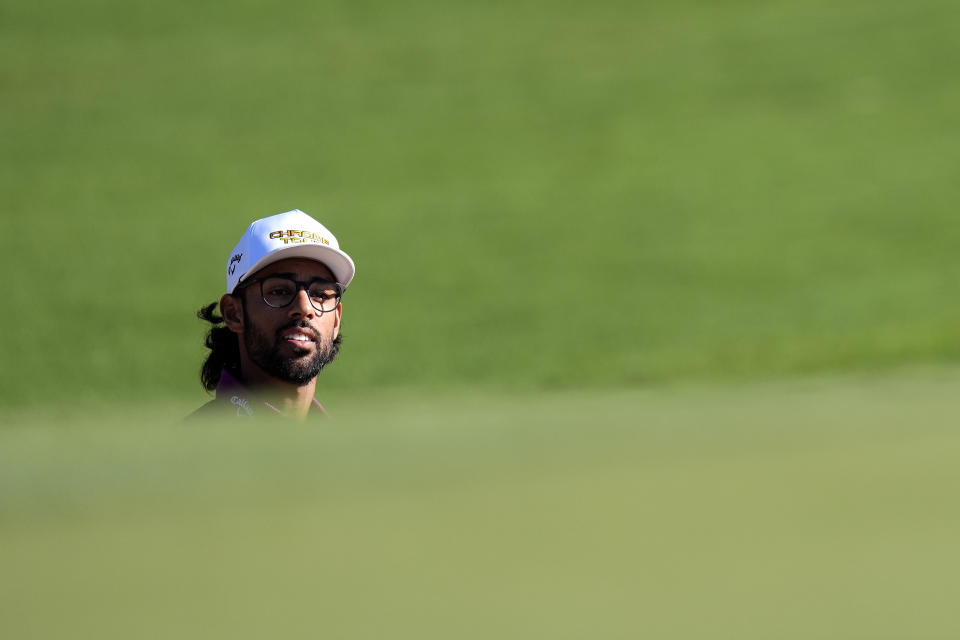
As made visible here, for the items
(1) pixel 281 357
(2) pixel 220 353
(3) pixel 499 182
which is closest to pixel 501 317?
(3) pixel 499 182

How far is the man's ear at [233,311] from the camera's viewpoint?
323cm

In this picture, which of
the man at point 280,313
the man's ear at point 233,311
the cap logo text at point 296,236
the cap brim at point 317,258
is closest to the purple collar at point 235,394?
the man at point 280,313

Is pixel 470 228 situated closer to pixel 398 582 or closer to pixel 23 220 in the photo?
pixel 23 220

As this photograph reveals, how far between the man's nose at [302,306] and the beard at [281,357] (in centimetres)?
3

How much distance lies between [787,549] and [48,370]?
18660 millimetres

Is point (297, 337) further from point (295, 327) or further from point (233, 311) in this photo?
point (233, 311)

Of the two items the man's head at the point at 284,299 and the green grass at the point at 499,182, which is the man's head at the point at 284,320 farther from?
the green grass at the point at 499,182

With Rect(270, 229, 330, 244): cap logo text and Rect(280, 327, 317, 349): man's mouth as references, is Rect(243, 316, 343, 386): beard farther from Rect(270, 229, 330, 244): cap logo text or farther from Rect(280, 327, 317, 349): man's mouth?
Rect(270, 229, 330, 244): cap logo text

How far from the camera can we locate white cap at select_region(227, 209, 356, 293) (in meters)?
3.18

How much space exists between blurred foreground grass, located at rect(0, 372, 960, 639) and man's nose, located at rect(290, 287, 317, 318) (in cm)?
44

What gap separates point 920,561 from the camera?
284 centimetres

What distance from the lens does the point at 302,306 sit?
3234 millimetres

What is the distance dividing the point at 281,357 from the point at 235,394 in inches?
5.9

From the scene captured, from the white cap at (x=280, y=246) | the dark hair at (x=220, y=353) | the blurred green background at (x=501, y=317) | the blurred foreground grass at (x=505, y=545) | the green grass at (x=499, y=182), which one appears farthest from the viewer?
the green grass at (x=499, y=182)
